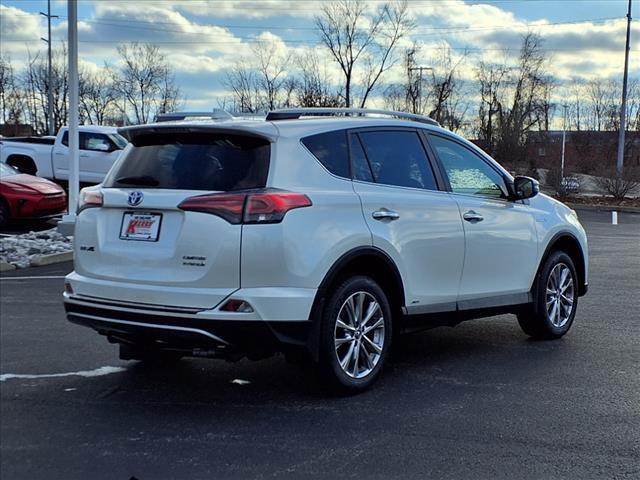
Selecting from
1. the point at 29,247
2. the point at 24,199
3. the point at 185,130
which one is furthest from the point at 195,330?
the point at 24,199

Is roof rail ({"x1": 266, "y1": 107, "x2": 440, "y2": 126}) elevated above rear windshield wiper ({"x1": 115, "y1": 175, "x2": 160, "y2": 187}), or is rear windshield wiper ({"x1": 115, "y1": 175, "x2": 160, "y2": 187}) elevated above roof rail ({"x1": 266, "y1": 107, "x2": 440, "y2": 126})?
roof rail ({"x1": 266, "y1": 107, "x2": 440, "y2": 126})

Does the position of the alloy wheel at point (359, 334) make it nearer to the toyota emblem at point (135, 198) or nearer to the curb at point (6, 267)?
the toyota emblem at point (135, 198)

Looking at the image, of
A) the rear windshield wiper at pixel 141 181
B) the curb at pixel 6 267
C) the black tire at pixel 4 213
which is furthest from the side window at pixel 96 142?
the rear windshield wiper at pixel 141 181

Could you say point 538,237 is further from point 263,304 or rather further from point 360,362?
point 263,304

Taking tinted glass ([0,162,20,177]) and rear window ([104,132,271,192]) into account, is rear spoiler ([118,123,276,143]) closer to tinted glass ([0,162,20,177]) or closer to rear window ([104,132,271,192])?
rear window ([104,132,271,192])

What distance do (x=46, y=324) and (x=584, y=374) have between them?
4.87 metres

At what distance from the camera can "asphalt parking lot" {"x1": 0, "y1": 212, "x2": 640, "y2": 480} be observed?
3.83m

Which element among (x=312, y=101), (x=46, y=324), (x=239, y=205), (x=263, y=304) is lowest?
(x=46, y=324)

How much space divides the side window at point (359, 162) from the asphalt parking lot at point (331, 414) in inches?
57.1

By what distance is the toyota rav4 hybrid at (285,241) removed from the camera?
4.28m

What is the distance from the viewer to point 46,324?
282 inches

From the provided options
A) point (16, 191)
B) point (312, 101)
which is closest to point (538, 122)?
point (312, 101)

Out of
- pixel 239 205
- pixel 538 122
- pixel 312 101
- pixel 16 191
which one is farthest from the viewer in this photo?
pixel 538 122

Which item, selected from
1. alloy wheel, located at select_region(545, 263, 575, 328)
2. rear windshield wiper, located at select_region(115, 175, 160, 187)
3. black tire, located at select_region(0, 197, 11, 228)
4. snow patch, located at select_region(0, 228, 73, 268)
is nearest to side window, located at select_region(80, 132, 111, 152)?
black tire, located at select_region(0, 197, 11, 228)
